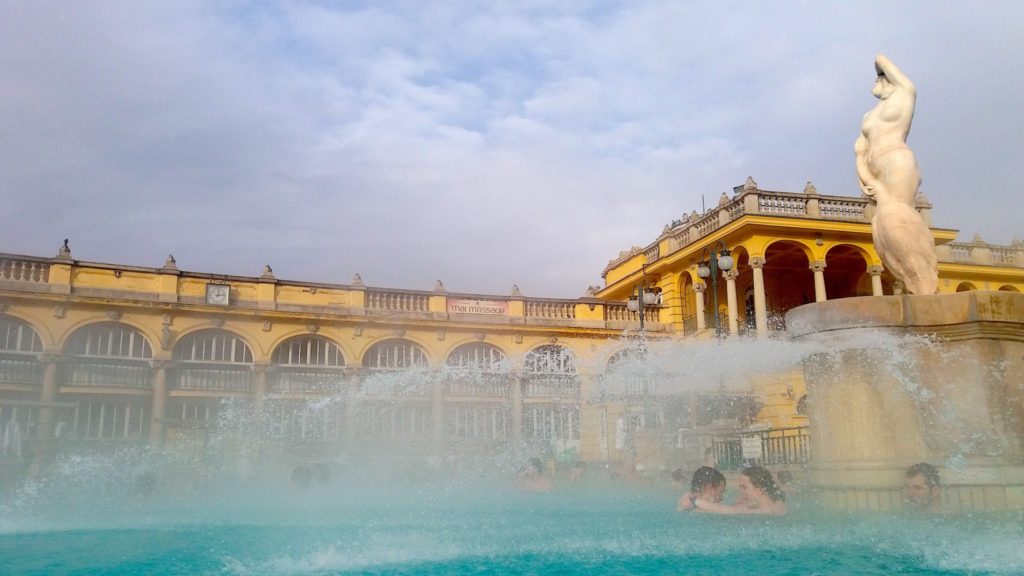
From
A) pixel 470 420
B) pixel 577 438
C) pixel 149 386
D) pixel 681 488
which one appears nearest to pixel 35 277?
pixel 149 386

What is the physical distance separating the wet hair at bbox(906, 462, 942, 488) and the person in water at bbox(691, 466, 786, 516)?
1.38m

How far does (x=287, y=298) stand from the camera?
24.8 meters

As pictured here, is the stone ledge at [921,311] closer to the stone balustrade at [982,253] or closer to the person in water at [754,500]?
the person in water at [754,500]

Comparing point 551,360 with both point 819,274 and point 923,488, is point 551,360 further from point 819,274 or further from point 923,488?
point 923,488

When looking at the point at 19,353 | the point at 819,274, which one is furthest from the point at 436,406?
the point at 819,274

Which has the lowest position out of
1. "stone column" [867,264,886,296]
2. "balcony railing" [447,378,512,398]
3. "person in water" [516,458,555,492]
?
"person in water" [516,458,555,492]

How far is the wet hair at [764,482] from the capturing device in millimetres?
8461

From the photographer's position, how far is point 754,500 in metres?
8.35

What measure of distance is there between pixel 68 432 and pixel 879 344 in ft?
67.9

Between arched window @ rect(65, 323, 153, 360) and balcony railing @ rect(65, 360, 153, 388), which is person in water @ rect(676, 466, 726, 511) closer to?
balcony railing @ rect(65, 360, 153, 388)

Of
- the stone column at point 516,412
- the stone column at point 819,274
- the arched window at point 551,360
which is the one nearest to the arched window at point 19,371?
the stone column at point 516,412

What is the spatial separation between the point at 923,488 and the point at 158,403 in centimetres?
2034

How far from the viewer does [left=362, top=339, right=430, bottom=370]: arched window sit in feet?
82.7

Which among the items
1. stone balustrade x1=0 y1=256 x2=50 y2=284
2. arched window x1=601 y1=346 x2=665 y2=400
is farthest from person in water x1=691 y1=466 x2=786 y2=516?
stone balustrade x1=0 y1=256 x2=50 y2=284
